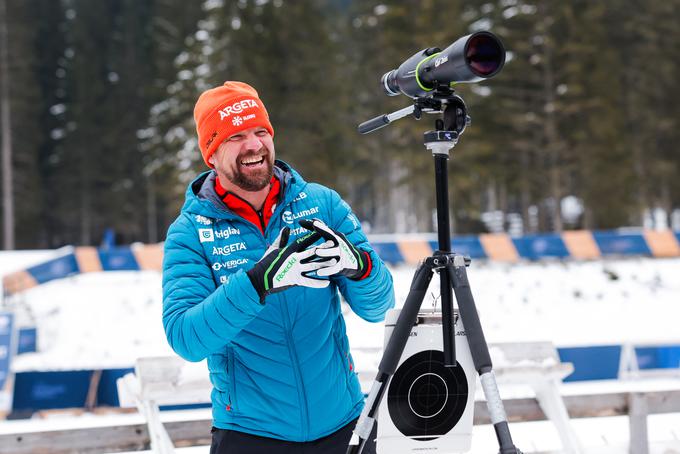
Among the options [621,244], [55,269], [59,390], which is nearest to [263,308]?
[59,390]

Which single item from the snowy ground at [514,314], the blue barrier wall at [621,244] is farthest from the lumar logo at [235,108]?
the blue barrier wall at [621,244]

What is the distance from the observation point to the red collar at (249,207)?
98.7 inches

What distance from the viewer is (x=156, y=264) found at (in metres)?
19.0

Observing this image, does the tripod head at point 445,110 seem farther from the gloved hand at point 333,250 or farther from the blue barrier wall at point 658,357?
the blue barrier wall at point 658,357

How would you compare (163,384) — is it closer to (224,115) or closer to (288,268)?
(224,115)

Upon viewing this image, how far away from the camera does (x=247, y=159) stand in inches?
97.2

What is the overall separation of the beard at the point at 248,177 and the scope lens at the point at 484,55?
30.7 inches

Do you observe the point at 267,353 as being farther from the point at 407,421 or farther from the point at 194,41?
the point at 194,41

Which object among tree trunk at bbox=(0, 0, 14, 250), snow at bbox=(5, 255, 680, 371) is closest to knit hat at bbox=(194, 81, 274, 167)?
snow at bbox=(5, 255, 680, 371)

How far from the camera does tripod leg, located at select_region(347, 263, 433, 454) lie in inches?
90.7

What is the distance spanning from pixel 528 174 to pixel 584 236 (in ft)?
43.6

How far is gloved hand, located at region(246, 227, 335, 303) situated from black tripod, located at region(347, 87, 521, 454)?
44 centimetres

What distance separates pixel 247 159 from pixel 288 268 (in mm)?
575

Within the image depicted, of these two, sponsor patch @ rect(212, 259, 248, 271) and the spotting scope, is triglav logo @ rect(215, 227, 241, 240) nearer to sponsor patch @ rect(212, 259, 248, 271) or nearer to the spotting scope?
sponsor patch @ rect(212, 259, 248, 271)
